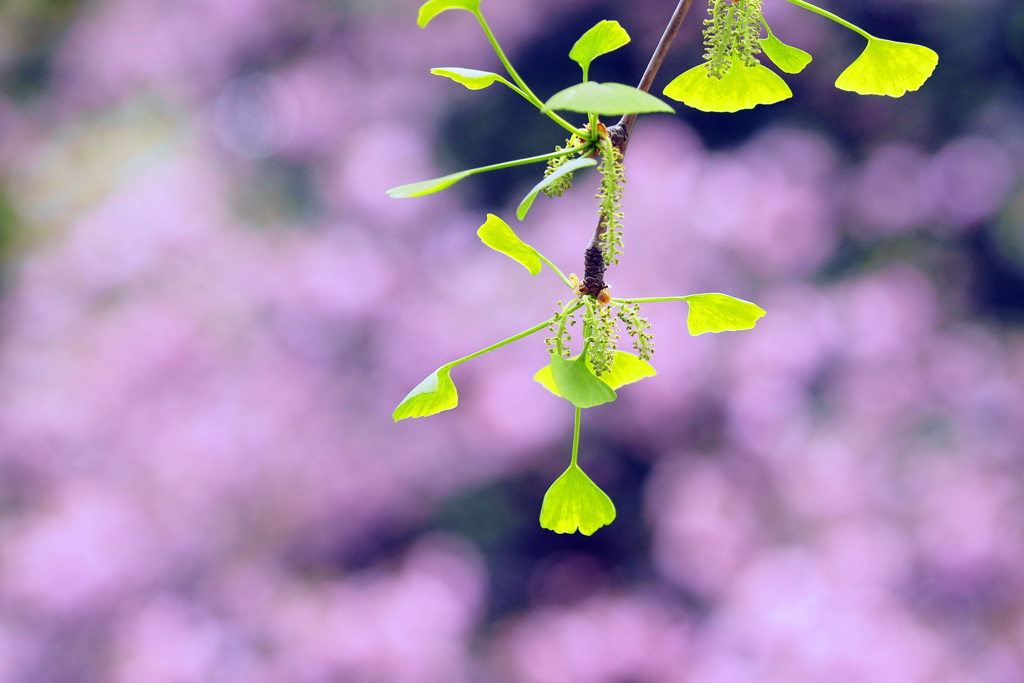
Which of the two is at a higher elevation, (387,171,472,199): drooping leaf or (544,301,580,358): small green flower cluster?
(387,171,472,199): drooping leaf

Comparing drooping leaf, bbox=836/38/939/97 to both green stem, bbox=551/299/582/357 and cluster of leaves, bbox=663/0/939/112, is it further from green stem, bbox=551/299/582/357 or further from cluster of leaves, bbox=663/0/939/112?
green stem, bbox=551/299/582/357

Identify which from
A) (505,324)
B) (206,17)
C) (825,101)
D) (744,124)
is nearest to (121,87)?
(206,17)

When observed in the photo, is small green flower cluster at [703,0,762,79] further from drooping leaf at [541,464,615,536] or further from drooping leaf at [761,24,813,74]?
drooping leaf at [541,464,615,536]

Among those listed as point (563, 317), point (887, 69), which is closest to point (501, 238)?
point (563, 317)

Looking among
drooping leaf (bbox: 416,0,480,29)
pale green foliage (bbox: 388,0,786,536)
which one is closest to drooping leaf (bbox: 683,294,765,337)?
pale green foliage (bbox: 388,0,786,536)

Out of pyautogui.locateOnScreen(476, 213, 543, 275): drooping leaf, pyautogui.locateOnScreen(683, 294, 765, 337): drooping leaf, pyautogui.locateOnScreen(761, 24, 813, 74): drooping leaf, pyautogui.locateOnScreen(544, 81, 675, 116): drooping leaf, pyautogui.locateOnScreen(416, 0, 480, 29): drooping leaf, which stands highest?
pyautogui.locateOnScreen(416, 0, 480, 29): drooping leaf

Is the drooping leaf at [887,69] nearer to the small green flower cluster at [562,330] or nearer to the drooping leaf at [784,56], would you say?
the drooping leaf at [784,56]

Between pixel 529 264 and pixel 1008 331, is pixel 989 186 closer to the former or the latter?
pixel 1008 331
